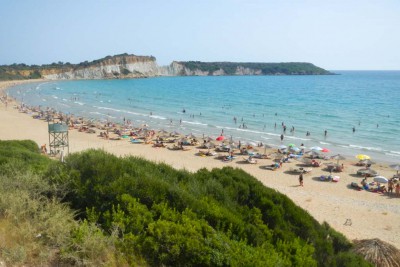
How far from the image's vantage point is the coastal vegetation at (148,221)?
5288mm

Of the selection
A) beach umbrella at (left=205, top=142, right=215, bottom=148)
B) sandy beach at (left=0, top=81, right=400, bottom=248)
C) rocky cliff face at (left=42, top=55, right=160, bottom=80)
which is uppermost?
rocky cliff face at (left=42, top=55, right=160, bottom=80)

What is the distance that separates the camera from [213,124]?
139 feet

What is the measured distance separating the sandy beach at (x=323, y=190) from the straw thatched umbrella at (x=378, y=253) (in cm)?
419

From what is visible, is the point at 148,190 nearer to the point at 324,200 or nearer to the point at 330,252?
the point at 330,252

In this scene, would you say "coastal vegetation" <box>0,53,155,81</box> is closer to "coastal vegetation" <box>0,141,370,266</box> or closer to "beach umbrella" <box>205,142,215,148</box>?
"beach umbrella" <box>205,142,215,148</box>

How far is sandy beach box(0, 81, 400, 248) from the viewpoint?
15344 mm

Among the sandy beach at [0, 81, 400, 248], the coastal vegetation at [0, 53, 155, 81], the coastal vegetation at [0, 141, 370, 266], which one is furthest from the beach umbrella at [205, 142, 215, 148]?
the coastal vegetation at [0, 53, 155, 81]

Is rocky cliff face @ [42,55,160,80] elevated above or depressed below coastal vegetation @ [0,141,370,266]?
above

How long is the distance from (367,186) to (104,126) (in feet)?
91.7

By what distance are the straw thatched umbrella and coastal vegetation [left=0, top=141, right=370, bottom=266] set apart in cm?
120

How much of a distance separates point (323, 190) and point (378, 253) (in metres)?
11.0

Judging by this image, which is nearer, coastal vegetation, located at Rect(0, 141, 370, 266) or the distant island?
coastal vegetation, located at Rect(0, 141, 370, 266)

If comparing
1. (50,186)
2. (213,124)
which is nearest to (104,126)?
(213,124)

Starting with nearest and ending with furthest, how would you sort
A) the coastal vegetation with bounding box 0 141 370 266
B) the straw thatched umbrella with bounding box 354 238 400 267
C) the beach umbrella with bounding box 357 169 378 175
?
the coastal vegetation with bounding box 0 141 370 266 → the straw thatched umbrella with bounding box 354 238 400 267 → the beach umbrella with bounding box 357 169 378 175
